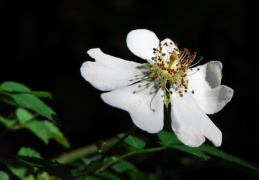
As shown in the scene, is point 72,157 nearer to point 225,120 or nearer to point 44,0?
point 225,120

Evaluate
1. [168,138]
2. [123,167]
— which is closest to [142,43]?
[168,138]

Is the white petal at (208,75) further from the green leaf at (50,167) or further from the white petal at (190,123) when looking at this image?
the green leaf at (50,167)

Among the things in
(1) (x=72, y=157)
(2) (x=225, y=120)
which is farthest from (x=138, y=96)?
(2) (x=225, y=120)

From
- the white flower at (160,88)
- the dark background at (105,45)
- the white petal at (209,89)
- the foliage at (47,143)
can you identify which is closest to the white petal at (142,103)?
the white flower at (160,88)

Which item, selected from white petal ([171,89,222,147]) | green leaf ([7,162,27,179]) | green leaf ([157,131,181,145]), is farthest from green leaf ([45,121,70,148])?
white petal ([171,89,222,147])

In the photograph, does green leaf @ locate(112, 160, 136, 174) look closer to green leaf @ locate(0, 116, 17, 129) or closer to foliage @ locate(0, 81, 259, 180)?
foliage @ locate(0, 81, 259, 180)
